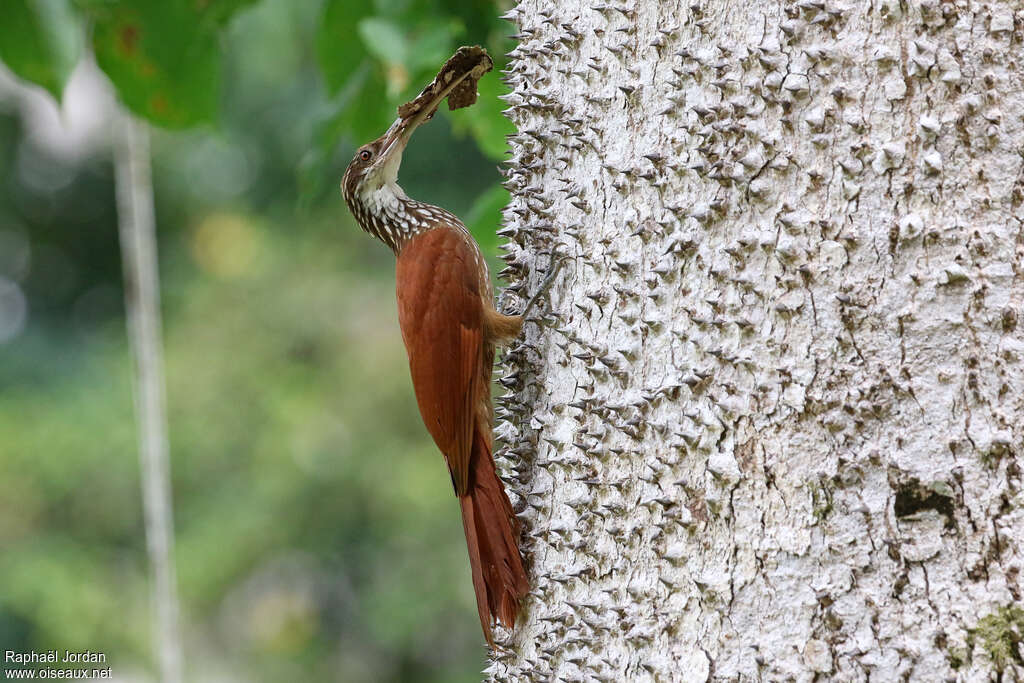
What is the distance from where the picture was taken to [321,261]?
7730 millimetres

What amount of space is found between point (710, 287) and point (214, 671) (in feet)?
24.4

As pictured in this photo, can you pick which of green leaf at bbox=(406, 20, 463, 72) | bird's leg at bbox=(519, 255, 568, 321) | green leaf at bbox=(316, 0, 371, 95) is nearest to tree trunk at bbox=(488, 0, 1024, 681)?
bird's leg at bbox=(519, 255, 568, 321)

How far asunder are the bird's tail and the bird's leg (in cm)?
29

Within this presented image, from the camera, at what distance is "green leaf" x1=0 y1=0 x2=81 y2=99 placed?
2.08 m

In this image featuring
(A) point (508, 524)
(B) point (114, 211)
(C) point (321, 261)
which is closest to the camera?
(A) point (508, 524)

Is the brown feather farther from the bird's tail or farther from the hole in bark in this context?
the hole in bark

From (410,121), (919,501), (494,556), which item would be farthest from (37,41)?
(919,501)

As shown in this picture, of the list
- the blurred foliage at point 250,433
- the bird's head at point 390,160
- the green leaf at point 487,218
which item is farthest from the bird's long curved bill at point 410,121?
the blurred foliage at point 250,433

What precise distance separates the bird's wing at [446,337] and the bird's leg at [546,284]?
10.2 inches

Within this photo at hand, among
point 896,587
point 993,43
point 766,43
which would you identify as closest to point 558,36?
point 766,43

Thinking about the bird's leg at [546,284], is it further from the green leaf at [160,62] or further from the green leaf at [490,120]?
the green leaf at [160,62]

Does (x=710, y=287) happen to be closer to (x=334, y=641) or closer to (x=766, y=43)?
(x=766, y=43)

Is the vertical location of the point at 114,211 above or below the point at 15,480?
above

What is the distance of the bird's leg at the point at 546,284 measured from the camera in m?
1.55
